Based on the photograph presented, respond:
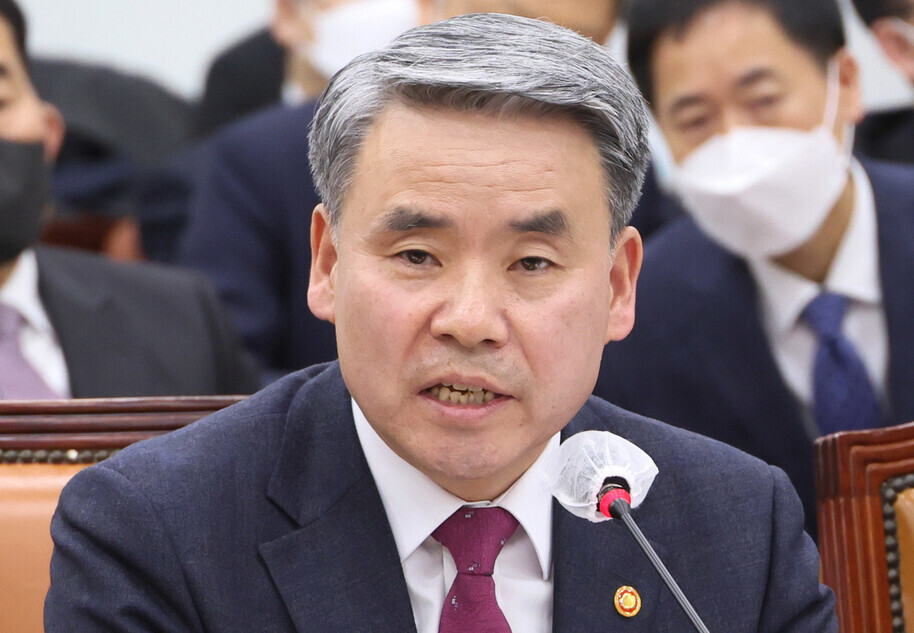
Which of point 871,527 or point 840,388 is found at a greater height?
point 871,527

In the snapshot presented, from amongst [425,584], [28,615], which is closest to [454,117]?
[425,584]

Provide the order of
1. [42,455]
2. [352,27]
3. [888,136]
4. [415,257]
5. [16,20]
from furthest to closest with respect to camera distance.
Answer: [352,27], [888,136], [16,20], [42,455], [415,257]

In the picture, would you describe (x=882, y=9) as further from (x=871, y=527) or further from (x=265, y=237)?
(x=871, y=527)

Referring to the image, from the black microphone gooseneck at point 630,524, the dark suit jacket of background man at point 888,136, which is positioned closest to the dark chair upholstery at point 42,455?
the black microphone gooseneck at point 630,524

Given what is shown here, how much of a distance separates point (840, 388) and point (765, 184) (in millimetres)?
442

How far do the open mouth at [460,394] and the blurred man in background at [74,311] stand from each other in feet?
4.57

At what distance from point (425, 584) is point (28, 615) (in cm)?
48

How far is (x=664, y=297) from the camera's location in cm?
289

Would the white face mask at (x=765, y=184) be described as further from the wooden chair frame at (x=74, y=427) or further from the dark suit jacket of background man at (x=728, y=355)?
the wooden chair frame at (x=74, y=427)

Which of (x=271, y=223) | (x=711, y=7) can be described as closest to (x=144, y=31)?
(x=271, y=223)

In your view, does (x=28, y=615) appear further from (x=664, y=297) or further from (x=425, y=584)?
(x=664, y=297)

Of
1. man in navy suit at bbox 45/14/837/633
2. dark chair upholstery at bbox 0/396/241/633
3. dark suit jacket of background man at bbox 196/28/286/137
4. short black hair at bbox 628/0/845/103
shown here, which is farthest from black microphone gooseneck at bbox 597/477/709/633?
dark suit jacket of background man at bbox 196/28/286/137

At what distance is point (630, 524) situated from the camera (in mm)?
1374

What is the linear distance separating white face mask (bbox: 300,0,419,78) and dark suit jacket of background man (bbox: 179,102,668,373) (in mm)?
435
